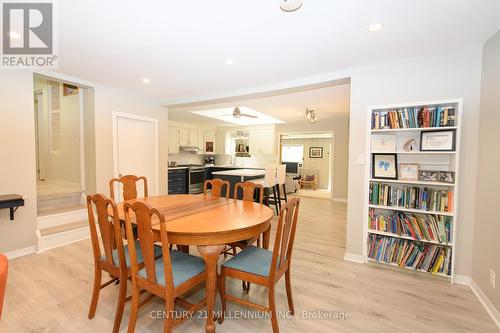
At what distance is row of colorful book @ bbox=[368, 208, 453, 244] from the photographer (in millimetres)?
2359

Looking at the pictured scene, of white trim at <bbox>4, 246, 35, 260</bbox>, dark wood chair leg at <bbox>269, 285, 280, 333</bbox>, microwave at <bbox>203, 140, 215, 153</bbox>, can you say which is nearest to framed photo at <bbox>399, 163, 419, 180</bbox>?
dark wood chair leg at <bbox>269, 285, 280, 333</bbox>

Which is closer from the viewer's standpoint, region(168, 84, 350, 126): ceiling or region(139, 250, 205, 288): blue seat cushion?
region(139, 250, 205, 288): blue seat cushion

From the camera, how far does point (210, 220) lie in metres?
1.86

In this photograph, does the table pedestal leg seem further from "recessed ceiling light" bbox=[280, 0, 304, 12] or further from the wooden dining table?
"recessed ceiling light" bbox=[280, 0, 304, 12]

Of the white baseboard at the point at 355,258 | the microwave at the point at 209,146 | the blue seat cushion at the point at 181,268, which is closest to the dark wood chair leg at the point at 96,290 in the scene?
the blue seat cushion at the point at 181,268

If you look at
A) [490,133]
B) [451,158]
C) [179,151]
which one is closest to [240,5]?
[490,133]

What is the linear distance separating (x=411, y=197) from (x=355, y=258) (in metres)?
0.97

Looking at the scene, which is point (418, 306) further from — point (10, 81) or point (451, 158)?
point (10, 81)

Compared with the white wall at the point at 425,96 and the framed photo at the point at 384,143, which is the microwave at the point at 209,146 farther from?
the framed photo at the point at 384,143

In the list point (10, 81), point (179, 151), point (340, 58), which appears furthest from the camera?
point (179, 151)

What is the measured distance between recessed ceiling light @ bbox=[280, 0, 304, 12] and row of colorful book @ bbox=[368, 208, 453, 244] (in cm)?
223

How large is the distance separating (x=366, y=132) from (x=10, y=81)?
4200 millimetres

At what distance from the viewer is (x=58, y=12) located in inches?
70.3

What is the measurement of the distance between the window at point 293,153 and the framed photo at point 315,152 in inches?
16.2
